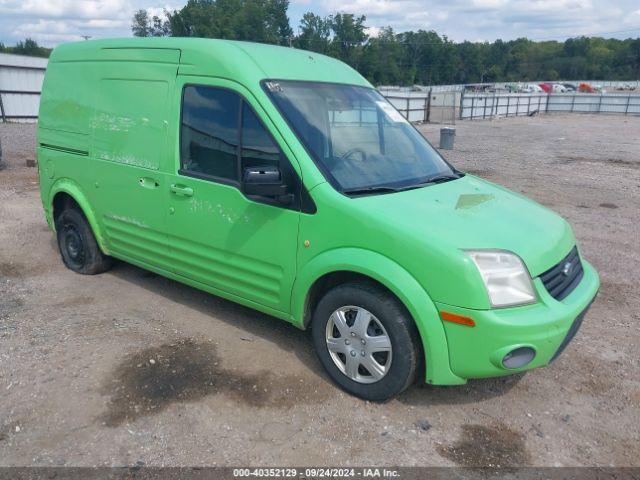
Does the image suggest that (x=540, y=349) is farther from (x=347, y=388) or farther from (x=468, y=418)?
(x=347, y=388)

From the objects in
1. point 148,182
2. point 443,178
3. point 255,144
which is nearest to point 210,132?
point 255,144

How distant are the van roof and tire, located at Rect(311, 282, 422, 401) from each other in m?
1.66

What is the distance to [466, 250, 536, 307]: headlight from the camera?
9.40 feet

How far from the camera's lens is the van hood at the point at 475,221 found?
9.83ft

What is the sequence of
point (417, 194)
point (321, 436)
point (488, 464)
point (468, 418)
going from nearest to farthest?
1. point (488, 464)
2. point (321, 436)
3. point (468, 418)
4. point (417, 194)

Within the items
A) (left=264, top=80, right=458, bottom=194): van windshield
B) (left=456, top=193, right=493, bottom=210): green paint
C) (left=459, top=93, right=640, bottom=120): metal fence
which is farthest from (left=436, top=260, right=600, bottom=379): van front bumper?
(left=459, top=93, right=640, bottom=120): metal fence

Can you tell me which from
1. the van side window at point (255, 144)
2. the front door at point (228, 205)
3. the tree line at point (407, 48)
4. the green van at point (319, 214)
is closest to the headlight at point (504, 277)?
the green van at point (319, 214)

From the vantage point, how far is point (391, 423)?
125 inches

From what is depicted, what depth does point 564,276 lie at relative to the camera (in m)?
3.31

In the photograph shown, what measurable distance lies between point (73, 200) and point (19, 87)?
21.6 metres

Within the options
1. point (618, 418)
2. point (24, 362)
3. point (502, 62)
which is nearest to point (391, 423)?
point (618, 418)

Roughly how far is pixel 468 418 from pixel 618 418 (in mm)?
965

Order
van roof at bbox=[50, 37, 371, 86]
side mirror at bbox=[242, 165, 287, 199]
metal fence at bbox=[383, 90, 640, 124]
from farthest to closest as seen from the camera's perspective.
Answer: metal fence at bbox=[383, 90, 640, 124], van roof at bbox=[50, 37, 371, 86], side mirror at bbox=[242, 165, 287, 199]

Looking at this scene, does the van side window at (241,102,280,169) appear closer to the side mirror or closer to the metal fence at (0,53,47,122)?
the side mirror
